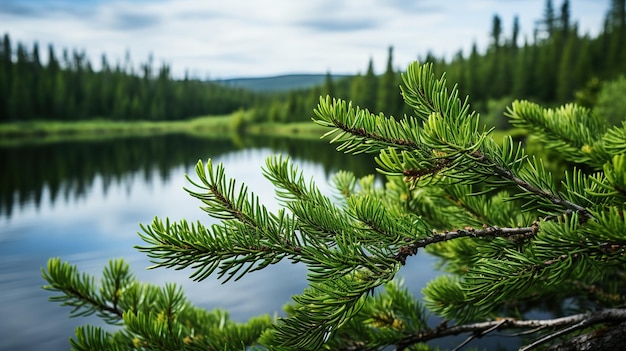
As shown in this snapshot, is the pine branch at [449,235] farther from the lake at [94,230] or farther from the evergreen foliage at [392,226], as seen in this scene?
the lake at [94,230]

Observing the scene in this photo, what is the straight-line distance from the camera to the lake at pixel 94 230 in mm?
10617

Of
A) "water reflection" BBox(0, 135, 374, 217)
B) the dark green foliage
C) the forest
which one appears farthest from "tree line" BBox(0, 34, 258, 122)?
the dark green foliage

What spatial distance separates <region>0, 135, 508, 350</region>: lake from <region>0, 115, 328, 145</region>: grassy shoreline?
28.9 meters

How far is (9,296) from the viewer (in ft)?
37.8

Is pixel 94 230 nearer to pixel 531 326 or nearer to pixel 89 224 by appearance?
pixel 89 224

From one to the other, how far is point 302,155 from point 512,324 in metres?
43.8

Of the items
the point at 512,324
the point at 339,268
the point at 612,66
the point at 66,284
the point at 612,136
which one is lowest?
the point at 512,324

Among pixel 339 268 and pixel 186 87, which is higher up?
pixel 186 87

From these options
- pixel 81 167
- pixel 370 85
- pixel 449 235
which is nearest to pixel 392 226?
pixel 449 235

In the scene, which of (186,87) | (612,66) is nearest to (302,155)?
(612,66)

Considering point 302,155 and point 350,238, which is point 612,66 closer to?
point 302,155

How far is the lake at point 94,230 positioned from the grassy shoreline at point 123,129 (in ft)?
94.8

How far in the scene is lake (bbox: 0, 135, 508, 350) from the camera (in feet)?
34.8

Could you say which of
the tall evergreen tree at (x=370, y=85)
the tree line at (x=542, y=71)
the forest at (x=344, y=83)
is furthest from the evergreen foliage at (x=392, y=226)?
the tall evergreen tree at (x=370, y=85)
